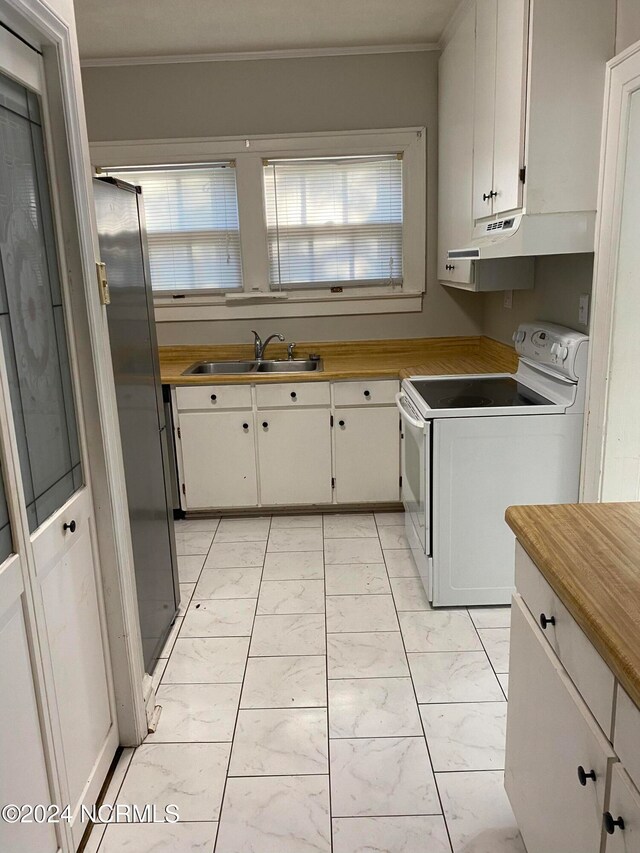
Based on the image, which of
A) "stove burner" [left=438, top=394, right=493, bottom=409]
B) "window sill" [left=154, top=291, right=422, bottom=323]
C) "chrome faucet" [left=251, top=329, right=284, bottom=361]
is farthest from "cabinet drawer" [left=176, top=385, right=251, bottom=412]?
"stove burner" [left=438, top=394, right=493, bottom=409]

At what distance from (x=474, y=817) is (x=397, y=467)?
2.17 meters

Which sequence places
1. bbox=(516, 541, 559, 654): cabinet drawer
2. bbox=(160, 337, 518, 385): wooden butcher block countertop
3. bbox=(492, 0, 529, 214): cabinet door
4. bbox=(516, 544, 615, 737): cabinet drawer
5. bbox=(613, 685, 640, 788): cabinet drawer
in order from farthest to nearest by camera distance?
bbox=(160, 337, 518, 385): wooden butcher block countertop
bbox=(492, 0, 529, 214): cabinet door
bbox=(516, 541, 559, 654): cabinet drawer
bbox=(516, 544, 615, 737): cabinet drawer
bbox=(613, 685, 640, 788): cabinet drawer

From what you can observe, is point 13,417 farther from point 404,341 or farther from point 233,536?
point 404,341

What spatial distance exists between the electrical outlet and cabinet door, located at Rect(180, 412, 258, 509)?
184 cm

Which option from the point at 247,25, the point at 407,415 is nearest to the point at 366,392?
the point at 407,415

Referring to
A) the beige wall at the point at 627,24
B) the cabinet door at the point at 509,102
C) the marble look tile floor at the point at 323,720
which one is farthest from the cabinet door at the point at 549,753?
the beige wall at the point at 627,24

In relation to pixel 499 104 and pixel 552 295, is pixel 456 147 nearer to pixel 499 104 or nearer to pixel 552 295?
pixel 499 104

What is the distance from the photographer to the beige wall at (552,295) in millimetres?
2609

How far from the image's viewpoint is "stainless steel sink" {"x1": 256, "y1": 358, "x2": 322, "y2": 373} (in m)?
3.97

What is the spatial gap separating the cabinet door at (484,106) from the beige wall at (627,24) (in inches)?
21.0

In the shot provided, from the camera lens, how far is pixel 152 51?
11.7 feet

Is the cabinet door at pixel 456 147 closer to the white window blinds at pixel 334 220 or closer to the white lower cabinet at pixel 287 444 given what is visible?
the white window blinds at pixel 334 220

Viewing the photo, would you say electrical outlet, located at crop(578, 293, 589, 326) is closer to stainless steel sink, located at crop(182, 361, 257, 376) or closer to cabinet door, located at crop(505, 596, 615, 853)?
cabinet door, located at crop(505, 596, 615, 853)

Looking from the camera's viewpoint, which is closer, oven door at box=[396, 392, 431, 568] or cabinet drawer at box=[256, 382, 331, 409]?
oven door at box=[396, 392, 431, 568]
